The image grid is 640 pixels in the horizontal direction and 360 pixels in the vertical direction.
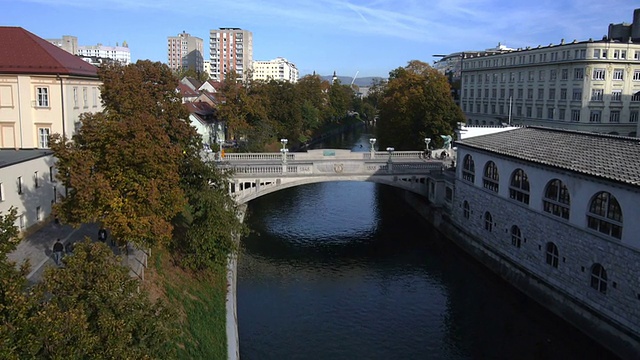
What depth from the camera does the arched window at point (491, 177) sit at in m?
34.6

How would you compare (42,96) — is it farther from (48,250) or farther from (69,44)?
(69,44)

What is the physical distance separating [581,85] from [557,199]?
43.2 m

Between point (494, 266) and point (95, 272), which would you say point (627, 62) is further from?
point (95, 272)

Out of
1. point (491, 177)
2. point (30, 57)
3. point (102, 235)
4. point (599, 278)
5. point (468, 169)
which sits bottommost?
point (599, 278)

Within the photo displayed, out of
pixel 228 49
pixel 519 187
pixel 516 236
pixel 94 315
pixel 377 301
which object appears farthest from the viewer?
pixel 228 49

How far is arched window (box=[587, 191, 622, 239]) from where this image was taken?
936 inches

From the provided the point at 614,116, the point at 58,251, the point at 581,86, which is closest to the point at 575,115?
the point at 581,86

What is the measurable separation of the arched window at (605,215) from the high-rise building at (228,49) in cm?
16565

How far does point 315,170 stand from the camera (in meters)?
40.7

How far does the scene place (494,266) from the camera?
33.6m

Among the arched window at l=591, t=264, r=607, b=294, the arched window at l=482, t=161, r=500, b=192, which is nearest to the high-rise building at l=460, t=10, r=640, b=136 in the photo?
the arched window at l=482, t=161, r=500, b=192

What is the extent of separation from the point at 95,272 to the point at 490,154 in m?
27.0

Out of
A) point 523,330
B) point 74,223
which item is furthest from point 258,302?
point 523,330

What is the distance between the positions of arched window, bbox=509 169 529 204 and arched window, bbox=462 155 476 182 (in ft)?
17.4
